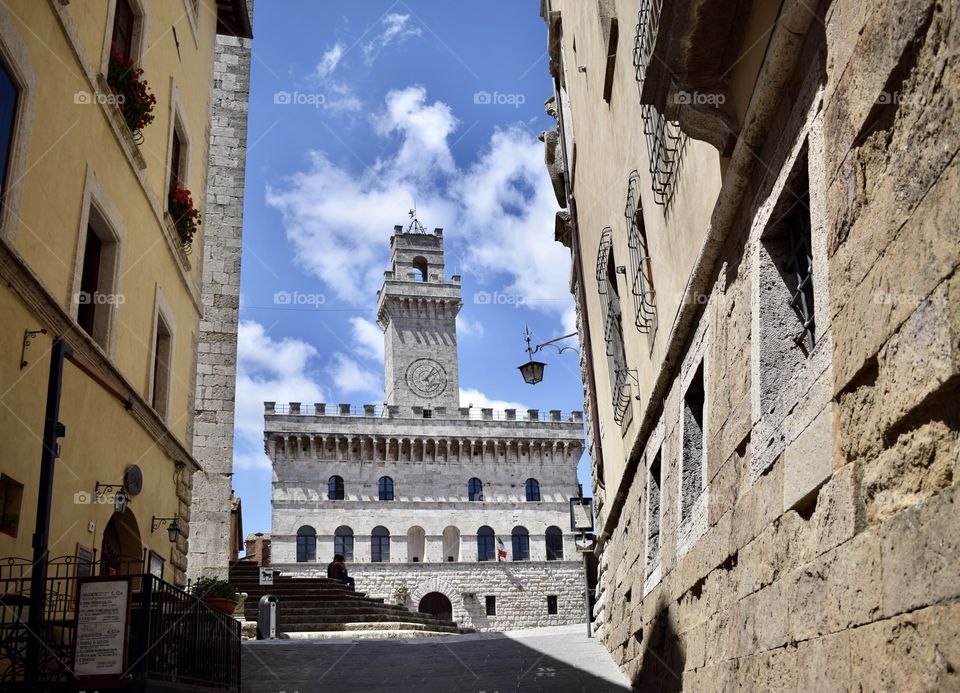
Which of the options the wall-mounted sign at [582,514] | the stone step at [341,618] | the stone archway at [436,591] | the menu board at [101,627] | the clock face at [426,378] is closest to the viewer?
the menu board at [101,627]

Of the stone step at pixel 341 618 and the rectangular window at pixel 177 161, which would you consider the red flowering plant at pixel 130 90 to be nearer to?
the rectangular window at pixel 177 161

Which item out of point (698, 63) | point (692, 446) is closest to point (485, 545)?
point (692, 446)

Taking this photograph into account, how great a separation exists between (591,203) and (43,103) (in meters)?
7.64

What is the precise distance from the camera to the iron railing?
5.71 metres

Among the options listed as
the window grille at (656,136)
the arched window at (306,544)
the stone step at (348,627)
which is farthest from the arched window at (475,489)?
the window grille at (656,136)

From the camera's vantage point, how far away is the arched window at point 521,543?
49.9 metres

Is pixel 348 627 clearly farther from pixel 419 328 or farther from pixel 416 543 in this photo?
pixel 419 328

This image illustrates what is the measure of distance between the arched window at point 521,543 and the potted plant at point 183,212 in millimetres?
39607

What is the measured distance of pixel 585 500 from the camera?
2162 cm

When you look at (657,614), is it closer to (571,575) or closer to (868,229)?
(868,229)

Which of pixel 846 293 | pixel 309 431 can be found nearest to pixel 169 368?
pixel 846 293

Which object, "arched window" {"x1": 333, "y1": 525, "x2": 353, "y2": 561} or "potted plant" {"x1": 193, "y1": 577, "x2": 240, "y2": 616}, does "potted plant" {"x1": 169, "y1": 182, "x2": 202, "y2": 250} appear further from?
"arched window" {"x1": 333, "y1": 525, "x2": 353, "y2": 561}

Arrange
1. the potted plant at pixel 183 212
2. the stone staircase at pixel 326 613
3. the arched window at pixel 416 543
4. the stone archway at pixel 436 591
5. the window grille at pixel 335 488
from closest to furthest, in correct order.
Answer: the potted plant at pixel 183 212, the stone staircase at pixel 326 613, the stone archway at pixel 436 591, the window grille at pixel 335 488, the arched window at pixel 416 543

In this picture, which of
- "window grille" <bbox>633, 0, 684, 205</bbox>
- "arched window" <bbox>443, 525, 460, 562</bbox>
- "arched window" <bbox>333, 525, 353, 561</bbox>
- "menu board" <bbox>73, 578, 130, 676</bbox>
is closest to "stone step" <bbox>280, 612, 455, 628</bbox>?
"menu board" <bbox>73, 578, 130, 676</bbox>
